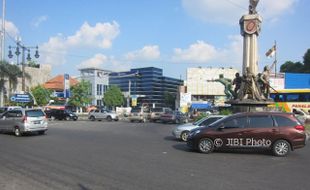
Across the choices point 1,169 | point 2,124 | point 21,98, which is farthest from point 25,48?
point 1,169

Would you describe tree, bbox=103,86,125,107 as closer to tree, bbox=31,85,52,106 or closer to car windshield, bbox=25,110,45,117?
tree, bbox=31,85,52,106

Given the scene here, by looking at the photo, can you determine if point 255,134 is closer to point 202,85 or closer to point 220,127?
point 220,127

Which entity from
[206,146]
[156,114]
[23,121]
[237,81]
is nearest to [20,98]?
[156,114]

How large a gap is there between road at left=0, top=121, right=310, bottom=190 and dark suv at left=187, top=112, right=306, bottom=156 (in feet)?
1.36

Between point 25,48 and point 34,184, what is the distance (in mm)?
42626

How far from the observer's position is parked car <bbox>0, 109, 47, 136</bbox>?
22750mm

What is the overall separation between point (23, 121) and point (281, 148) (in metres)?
15.3

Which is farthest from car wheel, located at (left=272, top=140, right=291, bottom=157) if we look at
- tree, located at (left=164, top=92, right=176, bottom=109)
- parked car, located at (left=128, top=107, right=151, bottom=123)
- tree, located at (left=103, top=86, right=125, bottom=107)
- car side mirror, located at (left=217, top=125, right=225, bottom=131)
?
tree, located at (left=164, top=92, right=176, bottom=109)

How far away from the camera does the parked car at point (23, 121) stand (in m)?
22.8

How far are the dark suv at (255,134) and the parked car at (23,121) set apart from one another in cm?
1218

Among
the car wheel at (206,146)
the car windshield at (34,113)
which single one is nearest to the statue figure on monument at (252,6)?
the car windshield at (34,113)

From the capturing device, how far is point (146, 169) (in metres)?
10.5

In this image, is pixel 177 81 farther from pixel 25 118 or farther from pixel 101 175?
pixel 101 175

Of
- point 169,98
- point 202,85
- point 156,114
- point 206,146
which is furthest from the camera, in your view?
point 169,98
